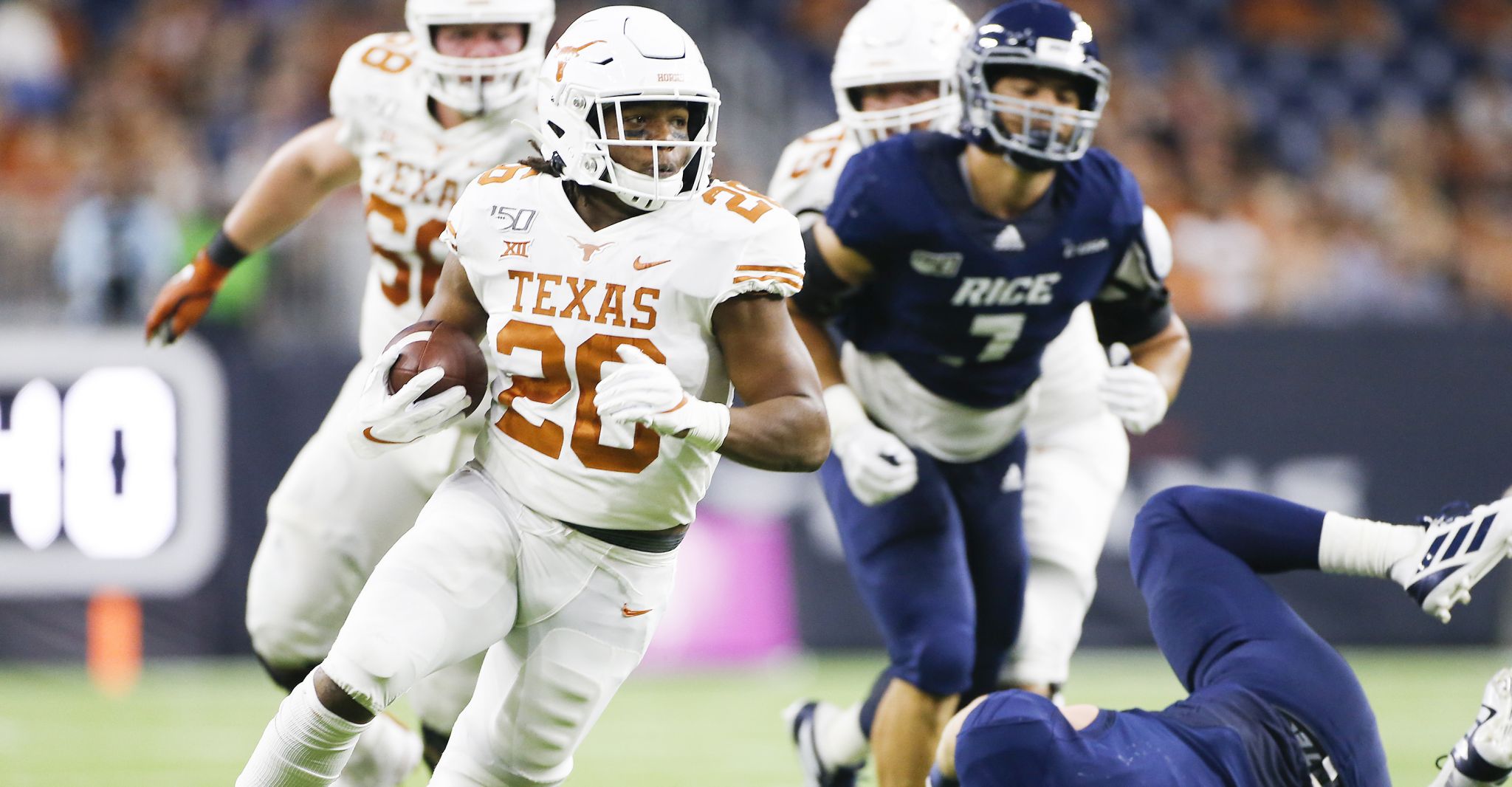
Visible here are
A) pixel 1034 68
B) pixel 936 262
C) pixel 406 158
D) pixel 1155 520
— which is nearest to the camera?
pixel 1155 520

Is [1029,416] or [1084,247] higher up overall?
[1084,247]

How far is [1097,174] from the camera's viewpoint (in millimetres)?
4020

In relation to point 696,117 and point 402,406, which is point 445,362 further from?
point 696,117

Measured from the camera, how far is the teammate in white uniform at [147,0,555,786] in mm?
4129

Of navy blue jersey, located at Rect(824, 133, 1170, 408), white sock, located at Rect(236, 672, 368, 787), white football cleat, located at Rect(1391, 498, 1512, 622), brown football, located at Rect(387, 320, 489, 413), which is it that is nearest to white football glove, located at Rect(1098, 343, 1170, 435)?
navy blue jersey, located at Rect(824, 133, 1170, 408)

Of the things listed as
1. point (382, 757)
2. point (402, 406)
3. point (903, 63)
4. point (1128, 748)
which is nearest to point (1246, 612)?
point (1128, 748)

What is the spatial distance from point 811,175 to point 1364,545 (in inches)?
65.4

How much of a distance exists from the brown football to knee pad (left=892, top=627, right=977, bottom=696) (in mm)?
1182

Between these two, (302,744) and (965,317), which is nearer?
(302,744)

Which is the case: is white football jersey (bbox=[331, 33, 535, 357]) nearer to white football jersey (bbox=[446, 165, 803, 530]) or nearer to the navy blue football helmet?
white football jersey (bbox=[446, 165, 803, 530])

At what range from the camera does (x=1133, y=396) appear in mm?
3865

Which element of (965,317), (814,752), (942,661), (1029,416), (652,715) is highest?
(965,317)

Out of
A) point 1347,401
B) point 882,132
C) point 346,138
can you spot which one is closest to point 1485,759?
point 882,132

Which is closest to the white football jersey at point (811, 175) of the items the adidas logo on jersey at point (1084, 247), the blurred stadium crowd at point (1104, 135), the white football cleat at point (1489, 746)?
the adidas logo on jersey at point (1084, 247)
